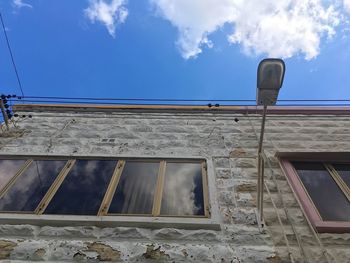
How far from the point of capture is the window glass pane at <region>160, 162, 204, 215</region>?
4340 mm

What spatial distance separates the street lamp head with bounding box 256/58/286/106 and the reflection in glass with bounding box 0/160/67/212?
304cm

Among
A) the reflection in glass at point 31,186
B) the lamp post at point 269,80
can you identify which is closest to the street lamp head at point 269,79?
the lamp post at point 269,80

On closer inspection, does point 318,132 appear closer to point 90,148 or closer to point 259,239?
point 259,239

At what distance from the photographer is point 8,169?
5211mm

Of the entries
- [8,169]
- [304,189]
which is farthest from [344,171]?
[8,169]

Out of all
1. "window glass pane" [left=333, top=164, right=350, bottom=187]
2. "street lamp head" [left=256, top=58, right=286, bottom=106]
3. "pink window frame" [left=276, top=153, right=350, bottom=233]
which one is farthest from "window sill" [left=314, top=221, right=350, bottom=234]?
"street lamp head" [left=256, top=58, right=286, bottom=106]

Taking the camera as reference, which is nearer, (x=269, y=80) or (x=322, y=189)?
(x=269, y=80)

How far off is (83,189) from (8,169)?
132 cm

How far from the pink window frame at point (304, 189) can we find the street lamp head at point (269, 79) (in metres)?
1.40

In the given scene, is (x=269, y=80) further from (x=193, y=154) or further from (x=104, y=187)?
(x=104, y=187)

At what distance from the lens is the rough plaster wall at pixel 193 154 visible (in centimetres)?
361

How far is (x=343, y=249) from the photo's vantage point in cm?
370

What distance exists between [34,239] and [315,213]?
3.22 m

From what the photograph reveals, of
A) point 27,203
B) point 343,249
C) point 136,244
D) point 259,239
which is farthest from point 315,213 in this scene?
point 27,203
